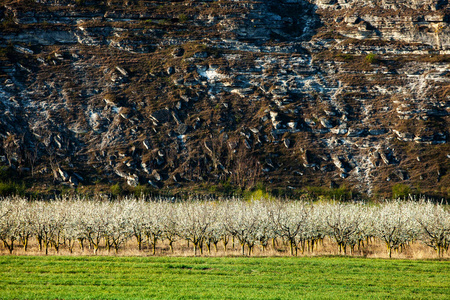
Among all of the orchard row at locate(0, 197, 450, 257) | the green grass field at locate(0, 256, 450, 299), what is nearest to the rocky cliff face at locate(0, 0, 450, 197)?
the orchard row at locate(0, 197, 450, 257)

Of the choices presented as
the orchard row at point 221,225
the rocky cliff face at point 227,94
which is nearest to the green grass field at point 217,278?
the orchard row at point 221,225

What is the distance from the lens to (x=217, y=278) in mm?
29609

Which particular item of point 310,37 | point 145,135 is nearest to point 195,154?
point 145,135

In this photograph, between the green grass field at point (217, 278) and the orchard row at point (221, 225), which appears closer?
the green grass field at point (217, 278)

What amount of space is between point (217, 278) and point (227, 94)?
79.4 m

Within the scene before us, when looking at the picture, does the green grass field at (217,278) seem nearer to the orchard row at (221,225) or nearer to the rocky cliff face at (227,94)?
the orchard row at (221,225)

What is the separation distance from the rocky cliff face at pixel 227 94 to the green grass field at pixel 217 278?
47.4m

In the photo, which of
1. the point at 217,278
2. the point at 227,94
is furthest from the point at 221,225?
the point at 227,94

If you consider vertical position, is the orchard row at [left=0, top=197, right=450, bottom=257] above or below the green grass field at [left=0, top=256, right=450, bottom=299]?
above

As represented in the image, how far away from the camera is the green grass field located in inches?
982

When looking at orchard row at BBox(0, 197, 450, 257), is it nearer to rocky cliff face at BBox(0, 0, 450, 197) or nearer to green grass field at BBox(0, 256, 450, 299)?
green grass field at BBox(0, 256, 450, 299)

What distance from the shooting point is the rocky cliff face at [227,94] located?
285 feet

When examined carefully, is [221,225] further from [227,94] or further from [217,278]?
[227,94]

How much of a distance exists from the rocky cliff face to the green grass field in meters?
47.4
